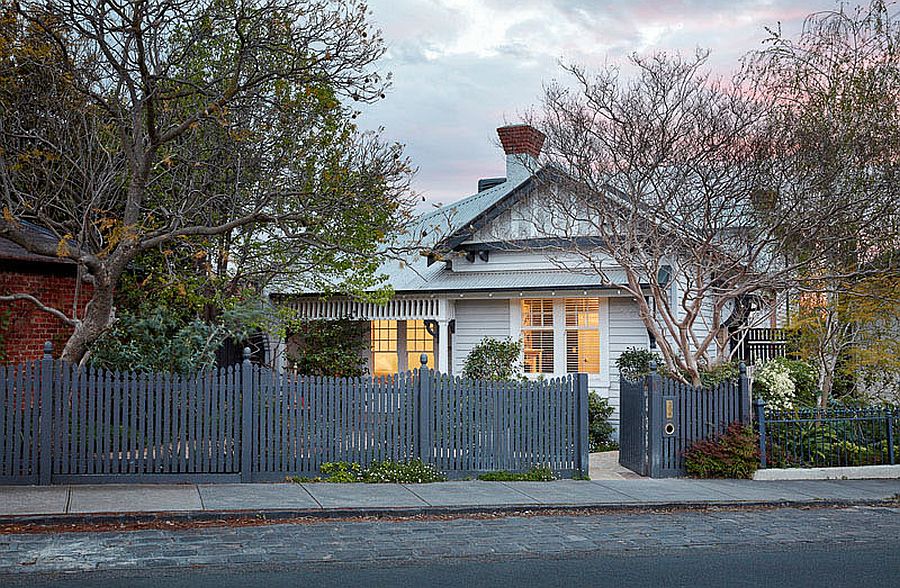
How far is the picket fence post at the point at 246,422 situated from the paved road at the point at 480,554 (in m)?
2.50

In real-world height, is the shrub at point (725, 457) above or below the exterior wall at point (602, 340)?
below

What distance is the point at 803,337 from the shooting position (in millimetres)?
19828

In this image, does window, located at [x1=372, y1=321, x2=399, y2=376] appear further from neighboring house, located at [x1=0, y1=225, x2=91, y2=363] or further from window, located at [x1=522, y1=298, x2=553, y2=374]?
neighboring house, located at [x1=0, y1=225, x2=91, y2=363]

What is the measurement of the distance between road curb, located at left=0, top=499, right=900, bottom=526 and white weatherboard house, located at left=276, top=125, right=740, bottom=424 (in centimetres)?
730

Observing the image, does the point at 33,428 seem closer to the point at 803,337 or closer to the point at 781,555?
the point at 781,555

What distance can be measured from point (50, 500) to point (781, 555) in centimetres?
792

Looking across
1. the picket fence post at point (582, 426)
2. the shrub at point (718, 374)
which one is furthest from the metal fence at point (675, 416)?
the shrub at point (718, 374)

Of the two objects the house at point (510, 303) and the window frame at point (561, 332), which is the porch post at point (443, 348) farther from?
the window frame at point (561, 332)

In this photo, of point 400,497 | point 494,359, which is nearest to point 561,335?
point 494,359

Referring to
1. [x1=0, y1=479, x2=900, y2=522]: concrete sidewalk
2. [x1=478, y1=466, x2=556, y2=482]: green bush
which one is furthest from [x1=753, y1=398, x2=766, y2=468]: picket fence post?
[x1=478, y1=466, x2=556, y2=482]: green bush

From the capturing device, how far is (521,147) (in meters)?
20.1

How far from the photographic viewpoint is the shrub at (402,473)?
1328 cm

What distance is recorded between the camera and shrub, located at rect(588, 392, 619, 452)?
19.2m

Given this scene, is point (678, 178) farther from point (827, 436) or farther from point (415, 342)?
point (415, 342)
